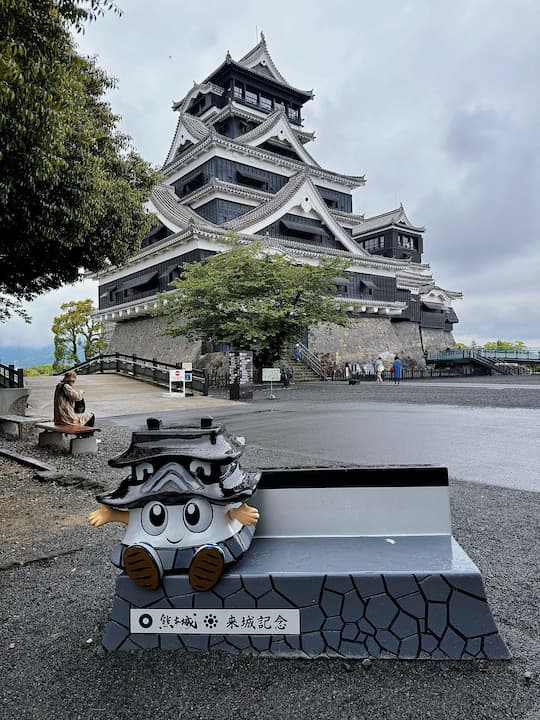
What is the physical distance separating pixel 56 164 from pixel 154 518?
5526 mm

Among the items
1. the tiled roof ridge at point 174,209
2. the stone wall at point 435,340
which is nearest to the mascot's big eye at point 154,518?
the tiled roof ridge at point 174,209

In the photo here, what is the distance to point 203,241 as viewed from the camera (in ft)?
77.7

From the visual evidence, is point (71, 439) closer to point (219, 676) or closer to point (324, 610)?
point (219, 676)

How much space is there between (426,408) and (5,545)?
10.7 metres

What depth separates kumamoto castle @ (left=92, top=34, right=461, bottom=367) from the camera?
2631 cm

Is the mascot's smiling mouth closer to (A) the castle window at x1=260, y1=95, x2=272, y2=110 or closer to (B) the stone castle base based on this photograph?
(B) the stone castle base

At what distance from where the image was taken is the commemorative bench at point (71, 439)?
6.76 m

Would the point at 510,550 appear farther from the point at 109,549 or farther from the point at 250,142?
the point at 250,142

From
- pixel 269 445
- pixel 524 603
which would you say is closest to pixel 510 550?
pixel 524 603

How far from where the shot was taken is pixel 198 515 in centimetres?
195

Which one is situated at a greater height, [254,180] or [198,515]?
[254,180]

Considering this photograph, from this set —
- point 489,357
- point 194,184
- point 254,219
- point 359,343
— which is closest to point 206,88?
point 194,184

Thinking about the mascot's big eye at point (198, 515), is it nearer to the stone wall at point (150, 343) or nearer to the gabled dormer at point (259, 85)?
the stone wall at point (150, 343)

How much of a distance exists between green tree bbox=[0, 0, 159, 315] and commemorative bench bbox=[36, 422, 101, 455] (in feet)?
10.3
